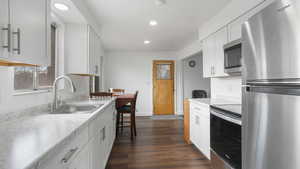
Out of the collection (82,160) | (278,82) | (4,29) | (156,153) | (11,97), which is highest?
(4,29)

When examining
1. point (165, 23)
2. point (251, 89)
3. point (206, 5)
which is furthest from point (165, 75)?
point (251, 89)

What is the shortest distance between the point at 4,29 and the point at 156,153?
248 cm

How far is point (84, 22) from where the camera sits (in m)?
2.29

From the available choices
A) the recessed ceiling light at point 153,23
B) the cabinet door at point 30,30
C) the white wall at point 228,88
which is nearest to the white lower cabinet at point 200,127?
the white wall at point 228,88

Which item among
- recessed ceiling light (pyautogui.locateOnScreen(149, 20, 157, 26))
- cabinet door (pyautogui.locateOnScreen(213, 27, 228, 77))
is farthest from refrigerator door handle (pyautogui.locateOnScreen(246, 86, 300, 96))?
recessed ceiling light (pyautogui.locateOnScreen(149, 20, 157, 26))

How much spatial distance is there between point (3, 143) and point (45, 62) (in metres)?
0.64

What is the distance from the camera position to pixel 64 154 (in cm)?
86

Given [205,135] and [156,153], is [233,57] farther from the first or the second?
[156,153]

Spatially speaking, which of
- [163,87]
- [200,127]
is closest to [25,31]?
[200,127]

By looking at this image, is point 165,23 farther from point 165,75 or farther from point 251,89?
point 165,75

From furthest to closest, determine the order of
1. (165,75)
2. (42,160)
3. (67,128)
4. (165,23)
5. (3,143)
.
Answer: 1. (165,75)
2. (165,23)
3. (67,128)
4. (3,143)
5. (42,160)

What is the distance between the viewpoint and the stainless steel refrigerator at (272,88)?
81cm

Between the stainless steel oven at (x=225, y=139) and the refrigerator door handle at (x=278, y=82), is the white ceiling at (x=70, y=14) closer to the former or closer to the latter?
the refrigerator door handle at (x=278, y=82)

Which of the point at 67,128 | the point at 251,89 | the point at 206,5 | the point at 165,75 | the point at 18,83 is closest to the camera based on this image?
the point at 67,128
